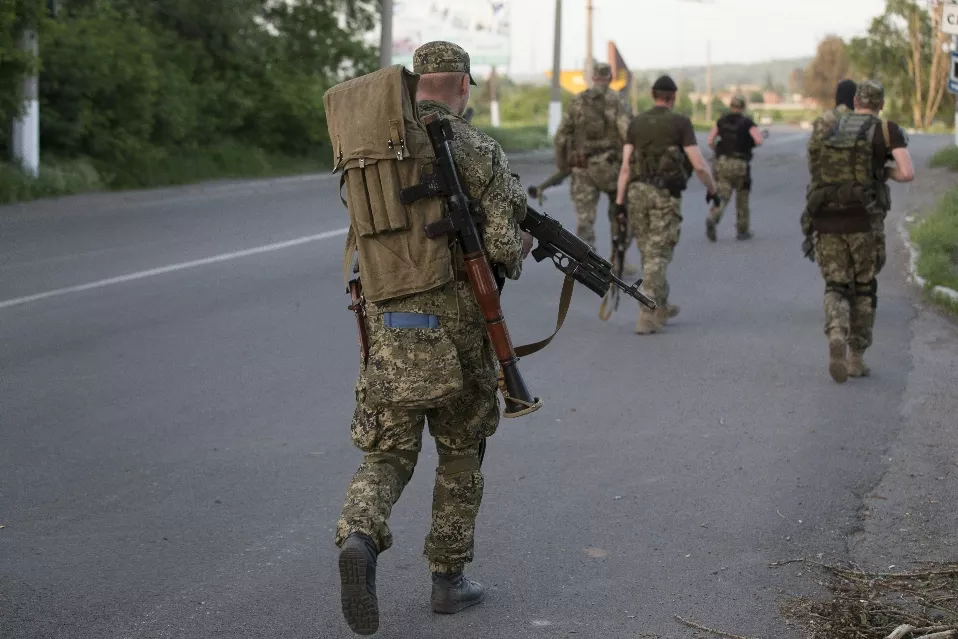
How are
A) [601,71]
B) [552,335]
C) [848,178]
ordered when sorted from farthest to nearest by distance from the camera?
[601,71], [848,178], [552,335]

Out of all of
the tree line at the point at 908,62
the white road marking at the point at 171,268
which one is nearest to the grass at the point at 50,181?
the white road marking at the point at 171,268

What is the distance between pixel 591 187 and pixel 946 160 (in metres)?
17.8

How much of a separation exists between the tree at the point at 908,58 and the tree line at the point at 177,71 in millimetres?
42563

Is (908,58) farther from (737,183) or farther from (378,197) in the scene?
(378,197)

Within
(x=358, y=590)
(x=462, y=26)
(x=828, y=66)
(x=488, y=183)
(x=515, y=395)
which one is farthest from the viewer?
(x=828, y=66)

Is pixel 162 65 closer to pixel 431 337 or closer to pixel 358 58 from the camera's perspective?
pixel 358 58

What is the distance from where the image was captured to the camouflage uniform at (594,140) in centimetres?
1242

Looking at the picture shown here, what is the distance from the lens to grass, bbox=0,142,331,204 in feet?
63.9

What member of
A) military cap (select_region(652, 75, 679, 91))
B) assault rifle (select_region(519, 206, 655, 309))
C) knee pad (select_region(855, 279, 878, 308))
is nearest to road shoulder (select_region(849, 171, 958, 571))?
knee pad (select_region(855, 279, 878, 308))

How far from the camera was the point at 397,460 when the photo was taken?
443cm

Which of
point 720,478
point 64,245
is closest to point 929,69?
point 64,245

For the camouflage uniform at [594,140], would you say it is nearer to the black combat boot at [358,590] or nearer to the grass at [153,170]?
the black combat boot at [358,590]

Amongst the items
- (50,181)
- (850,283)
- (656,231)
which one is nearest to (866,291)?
(850,283)

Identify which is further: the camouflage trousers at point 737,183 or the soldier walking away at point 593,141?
the camouflage trousers at point 737,183
